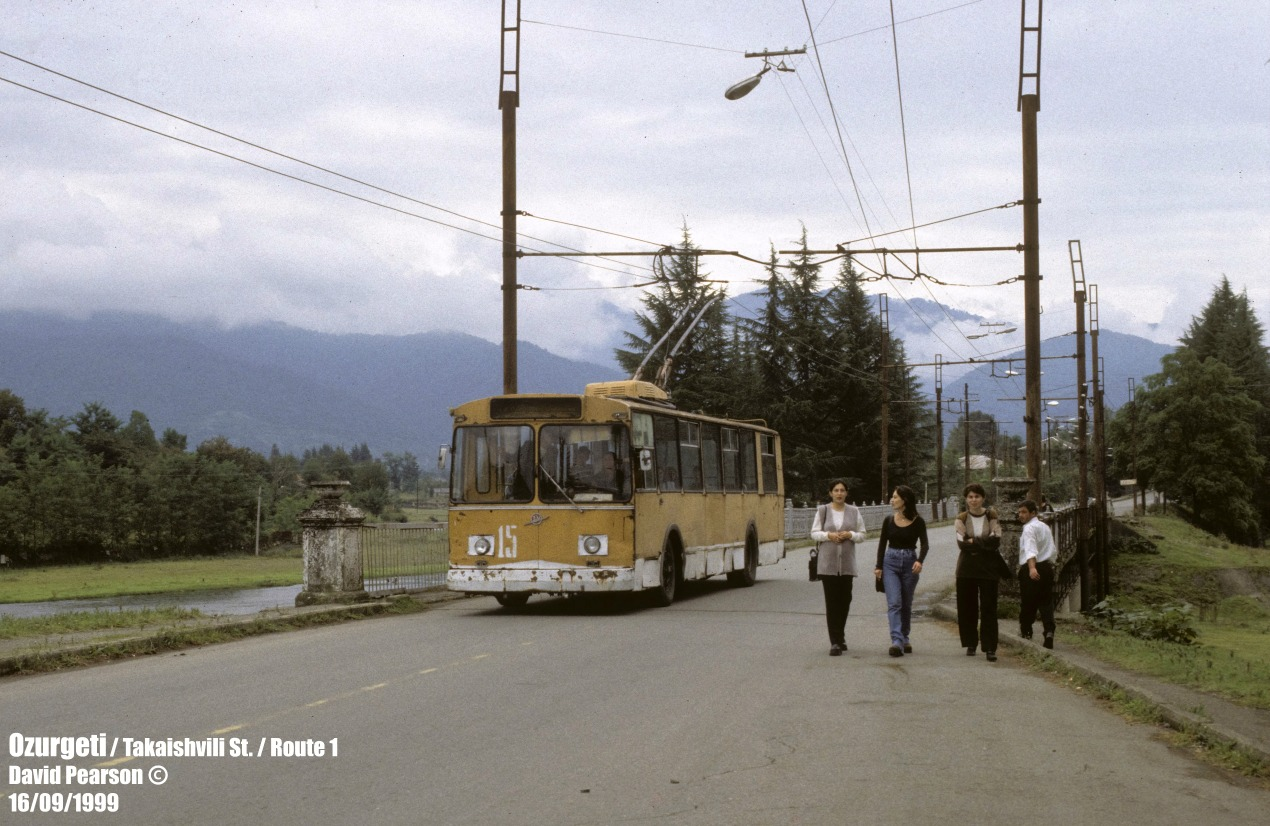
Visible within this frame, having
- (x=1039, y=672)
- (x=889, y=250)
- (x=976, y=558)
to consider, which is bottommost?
(x=1039, y=672)

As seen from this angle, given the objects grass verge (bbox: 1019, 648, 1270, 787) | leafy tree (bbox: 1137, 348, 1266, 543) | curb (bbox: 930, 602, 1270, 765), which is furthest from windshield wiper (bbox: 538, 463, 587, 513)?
leafy tree (bbox: 1137, 348, 1266, 543)

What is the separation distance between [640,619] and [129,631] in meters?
6.50

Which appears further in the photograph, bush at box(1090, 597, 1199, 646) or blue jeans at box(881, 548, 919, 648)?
bush at box(1090, 597, 1199, 646)

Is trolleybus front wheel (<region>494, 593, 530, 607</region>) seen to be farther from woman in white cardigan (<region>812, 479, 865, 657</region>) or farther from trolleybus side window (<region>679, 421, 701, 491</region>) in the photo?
woman in white cardigan (<region>812, 479, 865, 657</region>)

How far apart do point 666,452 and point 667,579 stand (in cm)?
194

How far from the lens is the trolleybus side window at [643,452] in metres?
19.8

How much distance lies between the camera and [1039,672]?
13141mm

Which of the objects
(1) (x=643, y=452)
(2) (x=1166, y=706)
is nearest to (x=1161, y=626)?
(1) (x=643, y=452)

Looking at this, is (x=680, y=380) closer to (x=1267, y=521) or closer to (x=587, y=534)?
(x=1267, y=521)

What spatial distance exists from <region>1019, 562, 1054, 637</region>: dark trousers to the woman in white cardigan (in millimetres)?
2199

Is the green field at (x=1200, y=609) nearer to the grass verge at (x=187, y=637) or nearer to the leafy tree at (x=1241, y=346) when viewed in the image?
the grass verge at (x=187, y=637)

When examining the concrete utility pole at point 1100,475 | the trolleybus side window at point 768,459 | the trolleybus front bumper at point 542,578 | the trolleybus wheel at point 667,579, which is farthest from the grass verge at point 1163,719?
the concrete utility pole at point 1100,475

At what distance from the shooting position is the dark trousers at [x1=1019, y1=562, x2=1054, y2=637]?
15023 mm

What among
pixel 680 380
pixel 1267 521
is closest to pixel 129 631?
pixel 680 380
